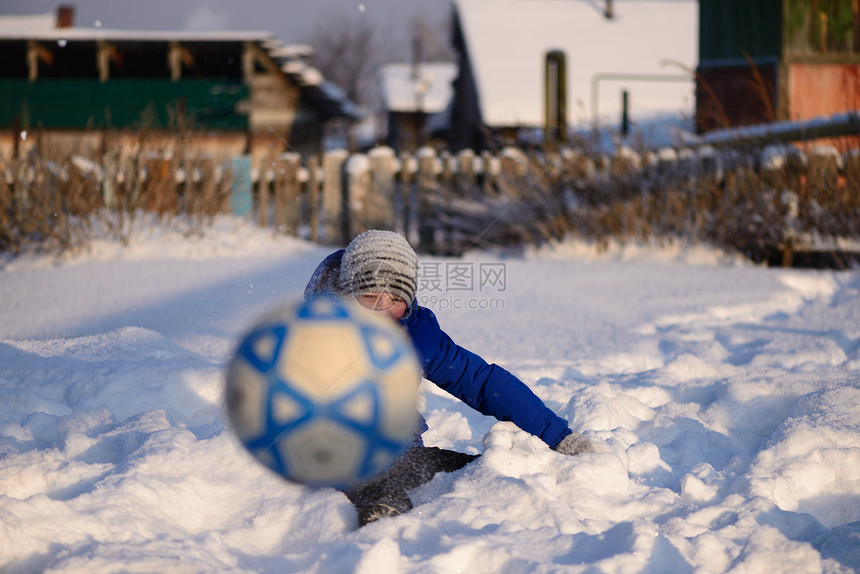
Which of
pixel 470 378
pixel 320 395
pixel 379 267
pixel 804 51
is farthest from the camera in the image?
pixel 804 51

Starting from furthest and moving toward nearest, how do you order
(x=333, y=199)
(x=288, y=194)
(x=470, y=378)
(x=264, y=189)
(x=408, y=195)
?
1. (x=408, y=195)
2. (x=333, y=199)
3. (x=288, y=194)
4. (x=264, y=189)
5. (x=470, y=378)

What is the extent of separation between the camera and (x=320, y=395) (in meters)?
2.00

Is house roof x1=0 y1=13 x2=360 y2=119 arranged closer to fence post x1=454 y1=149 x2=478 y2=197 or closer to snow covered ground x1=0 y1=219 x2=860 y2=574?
fence post x1=454 y1=149 x2=478 y2=197

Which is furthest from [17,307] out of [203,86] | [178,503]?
[203,86]

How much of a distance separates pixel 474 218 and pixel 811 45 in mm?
7592

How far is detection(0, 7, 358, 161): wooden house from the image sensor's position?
18.5m

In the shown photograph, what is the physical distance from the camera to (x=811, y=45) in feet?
42.1

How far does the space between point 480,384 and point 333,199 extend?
609 cm

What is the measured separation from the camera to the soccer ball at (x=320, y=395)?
6.58 feet

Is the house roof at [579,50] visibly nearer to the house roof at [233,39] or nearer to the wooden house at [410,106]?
the house roof at [233,39]

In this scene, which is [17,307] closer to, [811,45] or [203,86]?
[811,45]

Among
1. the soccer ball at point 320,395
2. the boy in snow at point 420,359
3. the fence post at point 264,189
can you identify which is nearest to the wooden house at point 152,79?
the fence post at point 264,189

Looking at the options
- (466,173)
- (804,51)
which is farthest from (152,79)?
(804,51)

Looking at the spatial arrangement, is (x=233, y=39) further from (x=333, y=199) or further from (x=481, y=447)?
(x=481, y=447)
